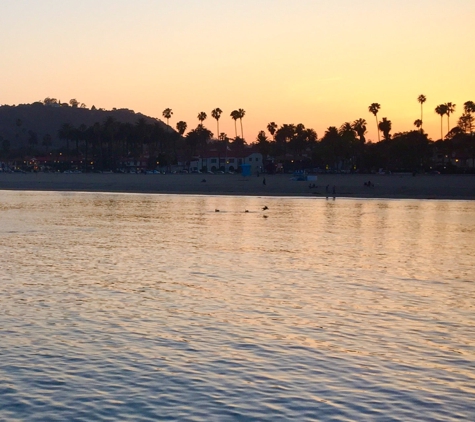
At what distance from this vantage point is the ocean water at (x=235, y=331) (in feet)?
38.4

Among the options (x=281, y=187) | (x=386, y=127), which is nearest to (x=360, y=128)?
(x=386, y=127)

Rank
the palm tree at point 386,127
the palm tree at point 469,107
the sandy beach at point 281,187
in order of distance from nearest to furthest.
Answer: the sandy beach at point 281,187 → the palm tree at point 469,107 → the palm tree at point 386,127

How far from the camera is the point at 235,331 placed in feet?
54.7

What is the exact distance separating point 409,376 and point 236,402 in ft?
12.0

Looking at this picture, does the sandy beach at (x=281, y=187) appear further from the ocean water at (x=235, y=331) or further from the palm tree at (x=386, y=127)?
the palm tree at (x=386, y=127)

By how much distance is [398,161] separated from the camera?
522 feet

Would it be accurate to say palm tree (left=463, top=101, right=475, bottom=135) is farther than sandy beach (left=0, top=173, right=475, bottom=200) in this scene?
Yes

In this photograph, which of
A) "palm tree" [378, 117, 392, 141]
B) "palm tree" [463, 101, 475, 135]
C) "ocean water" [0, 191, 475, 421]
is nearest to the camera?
"ocean water" [0, 191, 475, 421]

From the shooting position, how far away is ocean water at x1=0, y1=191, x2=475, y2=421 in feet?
38.4

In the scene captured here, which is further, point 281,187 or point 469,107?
point 469,107

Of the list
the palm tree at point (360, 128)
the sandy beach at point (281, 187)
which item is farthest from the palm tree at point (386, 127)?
the sandy beach at point (281, 187)

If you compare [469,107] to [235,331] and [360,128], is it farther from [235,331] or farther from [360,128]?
[235,331]

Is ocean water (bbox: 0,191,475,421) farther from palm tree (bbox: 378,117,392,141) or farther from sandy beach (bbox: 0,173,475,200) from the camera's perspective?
palm tree (bbox: 378,117,392,141)

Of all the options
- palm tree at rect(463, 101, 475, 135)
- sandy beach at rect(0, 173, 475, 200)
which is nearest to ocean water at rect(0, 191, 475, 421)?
sandy beach at rect(0, 173, 475, 200)
